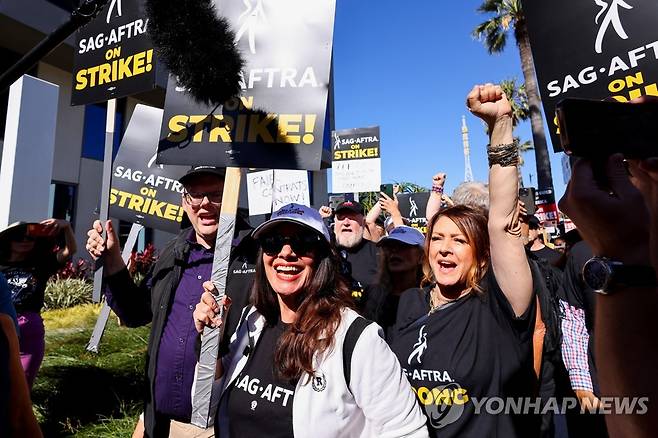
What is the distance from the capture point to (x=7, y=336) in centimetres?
152

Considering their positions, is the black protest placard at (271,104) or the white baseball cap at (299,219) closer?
the white baseball cap at (299,219)

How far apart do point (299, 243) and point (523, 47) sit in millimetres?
19580

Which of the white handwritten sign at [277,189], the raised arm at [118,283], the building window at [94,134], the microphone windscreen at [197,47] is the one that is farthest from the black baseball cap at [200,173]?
the building window at [94,134]

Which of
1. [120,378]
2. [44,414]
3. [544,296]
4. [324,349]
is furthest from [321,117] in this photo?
[120,378]

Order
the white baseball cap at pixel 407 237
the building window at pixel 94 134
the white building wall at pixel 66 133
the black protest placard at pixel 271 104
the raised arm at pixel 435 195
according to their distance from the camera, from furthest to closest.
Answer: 1. the building window at pixel 94 134
2. the white building wall at pixel 66 133
3. the raised arm at pixel 435 195
4. the white baseball cap at pixel 407 237
5. the black protest placard at pixel 271 104

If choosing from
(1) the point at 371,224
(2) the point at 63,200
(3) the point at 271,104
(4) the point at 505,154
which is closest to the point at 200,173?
(3) the point at 271,104

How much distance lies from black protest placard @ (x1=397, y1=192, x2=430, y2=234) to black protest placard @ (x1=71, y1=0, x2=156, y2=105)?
5164mm

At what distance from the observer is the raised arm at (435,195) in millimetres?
4027

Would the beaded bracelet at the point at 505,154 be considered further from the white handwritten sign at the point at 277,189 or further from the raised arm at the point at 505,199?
the white handwritten sign at the point at 277,189

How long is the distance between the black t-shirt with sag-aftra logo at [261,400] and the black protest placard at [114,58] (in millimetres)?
2267

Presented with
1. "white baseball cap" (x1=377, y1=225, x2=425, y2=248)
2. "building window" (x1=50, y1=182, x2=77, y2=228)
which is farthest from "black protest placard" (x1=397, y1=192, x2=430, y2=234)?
"building window" (x1=50, y1=182, x2=77, y2=228)

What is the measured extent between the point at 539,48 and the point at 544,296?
1714 mm

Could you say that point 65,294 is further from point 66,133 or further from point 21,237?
point 21,237

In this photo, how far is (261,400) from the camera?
167 cm
